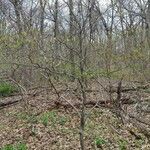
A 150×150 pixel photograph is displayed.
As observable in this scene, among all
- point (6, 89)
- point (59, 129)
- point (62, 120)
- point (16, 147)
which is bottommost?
point (16, 147)

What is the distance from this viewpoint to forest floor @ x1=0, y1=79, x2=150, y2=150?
10609mm

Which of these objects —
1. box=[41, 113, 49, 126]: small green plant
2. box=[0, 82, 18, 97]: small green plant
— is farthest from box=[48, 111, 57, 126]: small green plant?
box=[0, 82, 18, 97]: small green plant

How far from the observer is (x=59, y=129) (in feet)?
39.7

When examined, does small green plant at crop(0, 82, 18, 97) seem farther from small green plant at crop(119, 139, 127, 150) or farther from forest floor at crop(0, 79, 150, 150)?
small green plant at crop(119, 139, 127, 150)

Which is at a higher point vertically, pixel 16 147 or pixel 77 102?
pixel 77 102

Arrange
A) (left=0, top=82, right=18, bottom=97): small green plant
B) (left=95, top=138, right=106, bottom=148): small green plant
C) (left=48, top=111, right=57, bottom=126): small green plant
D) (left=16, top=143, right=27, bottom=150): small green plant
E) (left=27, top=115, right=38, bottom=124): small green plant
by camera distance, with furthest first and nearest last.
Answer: (left=0, top=82, right=18, bottom=97): small green plant
(left=27, top=115, right=38, bottom=124): small green plant
(left=48, top=111, right=57, bottom=126): small green plant
(left=16, top=143, right=27, bottom=150): small green plant
(left=95, top=138, right=106, bottom=148): small green plant

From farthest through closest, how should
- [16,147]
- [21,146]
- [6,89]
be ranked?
[6,89] → [16,147] → [21,146]

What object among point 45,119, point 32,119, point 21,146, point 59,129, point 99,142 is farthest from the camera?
point 32,119

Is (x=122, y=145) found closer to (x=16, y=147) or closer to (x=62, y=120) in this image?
(x=16, y=147)

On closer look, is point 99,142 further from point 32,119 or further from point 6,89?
point 6,89

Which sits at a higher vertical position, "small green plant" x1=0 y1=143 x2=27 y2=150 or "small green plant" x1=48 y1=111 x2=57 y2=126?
"small green plant" x1=48 y1=111 x2=57 y2=126

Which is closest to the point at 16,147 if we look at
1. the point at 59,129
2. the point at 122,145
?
the point at 59,129

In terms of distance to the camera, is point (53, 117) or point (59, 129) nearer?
point (59, 129)

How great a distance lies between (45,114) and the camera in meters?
13.5
